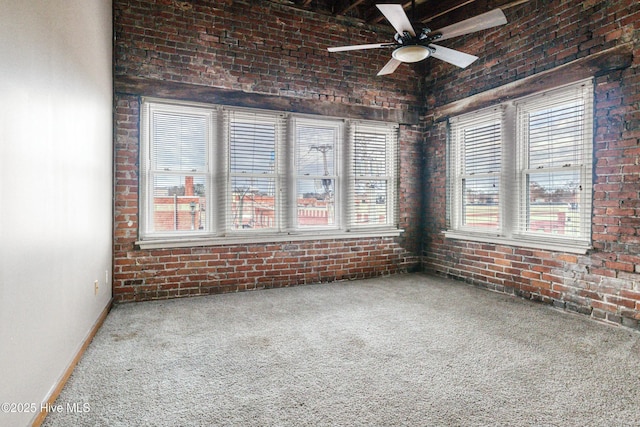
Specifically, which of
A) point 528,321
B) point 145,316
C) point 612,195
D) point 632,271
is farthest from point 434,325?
point 145,316

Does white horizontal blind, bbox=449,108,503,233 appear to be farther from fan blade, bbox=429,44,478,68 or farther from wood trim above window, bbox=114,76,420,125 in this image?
fan blade, bbox=429,44,478,68

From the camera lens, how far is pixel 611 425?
1862 mm

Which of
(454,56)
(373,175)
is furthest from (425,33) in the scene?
(373,175)

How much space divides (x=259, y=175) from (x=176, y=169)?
997mm

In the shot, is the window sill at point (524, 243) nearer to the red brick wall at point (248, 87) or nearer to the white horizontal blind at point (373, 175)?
the red brick wall at point (248, 87)

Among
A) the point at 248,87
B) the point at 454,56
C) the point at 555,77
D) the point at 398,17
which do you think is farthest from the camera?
the point at 248,87

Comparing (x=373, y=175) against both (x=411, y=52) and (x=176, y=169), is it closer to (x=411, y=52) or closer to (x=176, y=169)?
(x=411, y=52)

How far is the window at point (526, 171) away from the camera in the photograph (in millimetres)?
3730

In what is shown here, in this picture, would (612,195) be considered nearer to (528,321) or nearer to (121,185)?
(528,321)

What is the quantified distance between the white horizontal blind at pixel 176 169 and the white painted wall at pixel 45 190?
945mm

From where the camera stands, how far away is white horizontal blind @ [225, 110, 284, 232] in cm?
456

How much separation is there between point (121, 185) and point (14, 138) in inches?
101

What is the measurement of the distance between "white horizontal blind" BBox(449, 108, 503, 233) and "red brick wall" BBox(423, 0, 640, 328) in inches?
13.8

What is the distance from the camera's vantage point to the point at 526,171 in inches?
168
